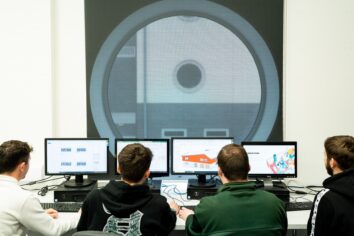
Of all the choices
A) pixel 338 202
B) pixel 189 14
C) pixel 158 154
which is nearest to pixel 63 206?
pixel 158 154

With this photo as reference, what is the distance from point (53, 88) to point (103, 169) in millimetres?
895

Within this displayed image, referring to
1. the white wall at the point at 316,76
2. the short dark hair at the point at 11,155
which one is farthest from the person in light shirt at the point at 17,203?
the white wall at the point at 316,76

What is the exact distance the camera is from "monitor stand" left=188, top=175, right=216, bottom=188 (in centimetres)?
288

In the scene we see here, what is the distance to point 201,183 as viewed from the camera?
9.70ft

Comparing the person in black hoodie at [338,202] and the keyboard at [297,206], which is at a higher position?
the person in black hoodie at [338,202]

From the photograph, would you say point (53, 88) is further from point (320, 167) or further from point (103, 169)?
point (320, 167)

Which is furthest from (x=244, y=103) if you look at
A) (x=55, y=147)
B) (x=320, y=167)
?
(x=55, y=147)

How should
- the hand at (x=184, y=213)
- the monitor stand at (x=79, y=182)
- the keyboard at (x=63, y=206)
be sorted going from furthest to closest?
the monitor stand at (x=79, y=182), the keyboard at (x=63, y=206), the hand at (x=184, y=213)

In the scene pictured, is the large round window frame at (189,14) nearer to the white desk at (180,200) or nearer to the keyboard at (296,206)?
the white desk at (180,200)

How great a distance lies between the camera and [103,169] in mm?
2984

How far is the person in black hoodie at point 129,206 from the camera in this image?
181cm

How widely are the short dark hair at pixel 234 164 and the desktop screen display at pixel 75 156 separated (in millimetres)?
1306

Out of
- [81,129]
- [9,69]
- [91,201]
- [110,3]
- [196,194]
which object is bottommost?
[196,194]

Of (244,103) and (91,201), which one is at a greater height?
(244,103)
